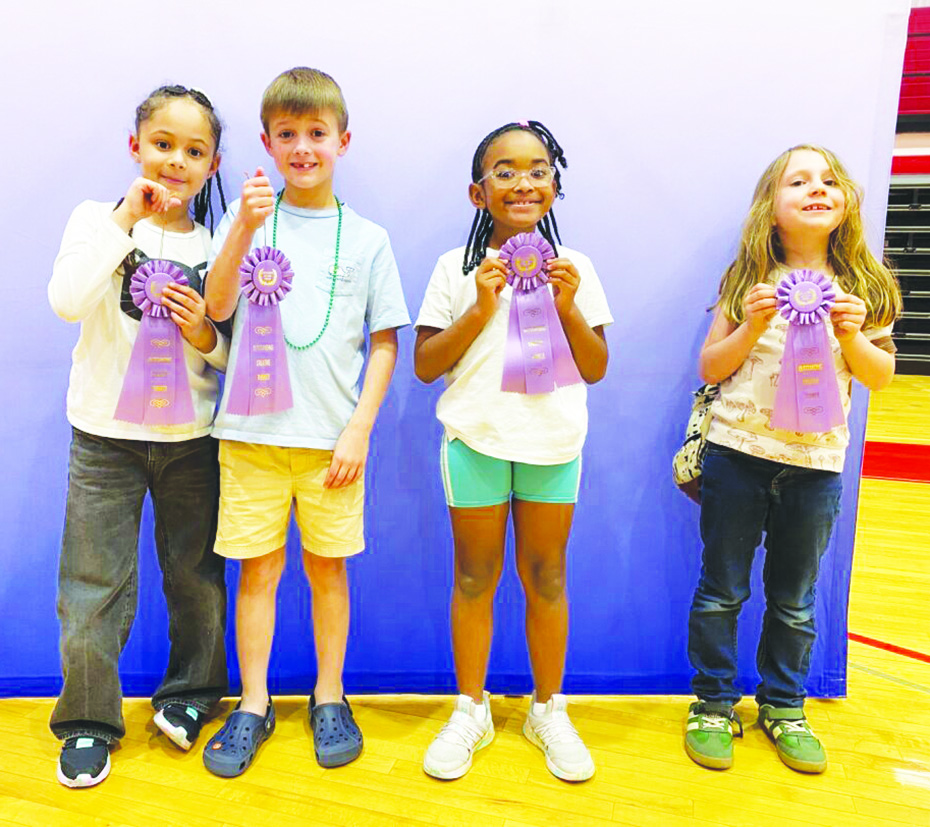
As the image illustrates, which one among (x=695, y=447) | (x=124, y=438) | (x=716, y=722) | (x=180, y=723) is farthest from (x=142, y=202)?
(x=716, y=722)

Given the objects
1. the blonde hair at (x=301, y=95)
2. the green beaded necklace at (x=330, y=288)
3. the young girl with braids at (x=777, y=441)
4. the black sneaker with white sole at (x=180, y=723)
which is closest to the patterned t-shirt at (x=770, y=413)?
the young girl with braids at (x=777, y=441)

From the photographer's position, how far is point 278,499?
4.88 feet

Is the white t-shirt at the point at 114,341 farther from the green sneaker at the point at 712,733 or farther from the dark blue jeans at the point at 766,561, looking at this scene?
the green sneaker at the point at 712,733

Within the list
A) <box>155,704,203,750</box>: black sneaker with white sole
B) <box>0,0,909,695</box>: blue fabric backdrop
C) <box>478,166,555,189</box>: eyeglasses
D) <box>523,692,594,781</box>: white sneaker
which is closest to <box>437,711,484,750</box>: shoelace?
<box>523,692,594,781</box>: white sneaker

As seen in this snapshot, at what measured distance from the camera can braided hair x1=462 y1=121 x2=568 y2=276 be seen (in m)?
1.44

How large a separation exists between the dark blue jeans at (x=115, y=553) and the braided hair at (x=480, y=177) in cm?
65

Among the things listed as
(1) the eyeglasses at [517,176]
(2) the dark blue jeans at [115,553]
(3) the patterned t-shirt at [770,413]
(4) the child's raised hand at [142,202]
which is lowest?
(2) the dark blue jeans at [115,553]

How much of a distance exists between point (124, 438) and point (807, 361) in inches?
50.7

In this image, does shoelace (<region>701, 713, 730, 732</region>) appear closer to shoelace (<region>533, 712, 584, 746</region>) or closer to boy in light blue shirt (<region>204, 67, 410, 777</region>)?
shoelace (<region>533, 712, 584, 746</region>)

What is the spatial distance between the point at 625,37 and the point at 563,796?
5.04 feet

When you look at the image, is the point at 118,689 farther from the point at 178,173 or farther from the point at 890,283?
the point at 890,283

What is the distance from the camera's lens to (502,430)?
1428 millimetres

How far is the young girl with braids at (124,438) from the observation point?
1.37m

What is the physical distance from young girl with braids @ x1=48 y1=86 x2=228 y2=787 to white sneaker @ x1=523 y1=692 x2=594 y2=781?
71 centimetres
